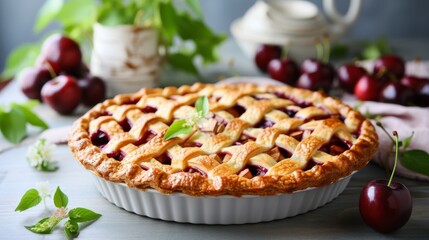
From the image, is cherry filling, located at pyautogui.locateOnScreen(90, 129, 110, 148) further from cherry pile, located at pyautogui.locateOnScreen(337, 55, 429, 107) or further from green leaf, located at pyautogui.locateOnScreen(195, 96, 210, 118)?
cherry pile, located at pyautogui.locateOnScreen(337, 55, 429, 107)

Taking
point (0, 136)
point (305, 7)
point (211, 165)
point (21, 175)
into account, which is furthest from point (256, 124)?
point (305, 7)

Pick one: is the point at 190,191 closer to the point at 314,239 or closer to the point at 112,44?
the point at 314,239

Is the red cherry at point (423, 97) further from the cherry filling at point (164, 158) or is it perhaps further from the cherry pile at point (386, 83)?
the cherry filling at point (164, 158)

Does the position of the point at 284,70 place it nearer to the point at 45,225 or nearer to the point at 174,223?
the point at 174,223

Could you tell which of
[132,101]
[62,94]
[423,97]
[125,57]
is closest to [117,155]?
[132,101]

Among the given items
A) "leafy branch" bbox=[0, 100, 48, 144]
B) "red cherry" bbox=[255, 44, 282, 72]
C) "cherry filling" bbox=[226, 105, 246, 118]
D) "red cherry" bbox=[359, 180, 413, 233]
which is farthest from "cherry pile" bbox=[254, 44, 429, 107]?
"leafy branch" bbox=[0, 100, 48, 144]

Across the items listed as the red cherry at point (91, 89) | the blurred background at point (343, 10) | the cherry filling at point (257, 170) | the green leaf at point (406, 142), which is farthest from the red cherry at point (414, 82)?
the blurred background at point (343, 10)

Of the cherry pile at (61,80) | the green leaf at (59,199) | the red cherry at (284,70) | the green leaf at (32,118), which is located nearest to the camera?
the green leaf at (59,199)
